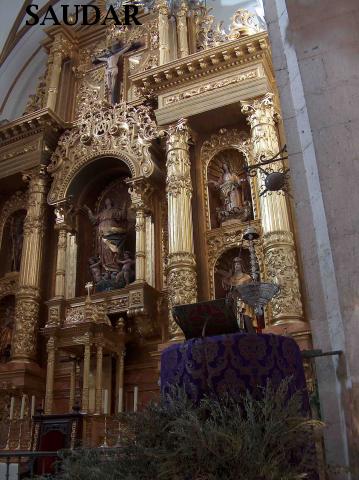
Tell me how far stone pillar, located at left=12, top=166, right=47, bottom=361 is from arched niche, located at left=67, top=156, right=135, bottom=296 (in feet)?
2.53

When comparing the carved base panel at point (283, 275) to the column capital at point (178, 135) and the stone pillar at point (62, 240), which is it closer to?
the column capital at point (178, 135)

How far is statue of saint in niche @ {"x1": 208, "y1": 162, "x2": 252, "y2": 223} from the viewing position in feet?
36.0

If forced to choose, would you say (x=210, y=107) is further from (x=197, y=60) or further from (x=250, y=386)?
(x=250, y=386)

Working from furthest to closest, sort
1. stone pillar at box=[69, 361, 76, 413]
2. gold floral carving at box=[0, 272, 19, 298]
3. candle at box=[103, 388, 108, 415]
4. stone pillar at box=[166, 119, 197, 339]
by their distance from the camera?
gold floral carving at box=[0, 272, 19, 298] < stone pillar at box=[166, 119, 197, 339] < stone pillar at box=[69, 361, 76, 413] < candle at box=[103, 388, 108, 415]

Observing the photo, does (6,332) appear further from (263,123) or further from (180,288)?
(263,123)

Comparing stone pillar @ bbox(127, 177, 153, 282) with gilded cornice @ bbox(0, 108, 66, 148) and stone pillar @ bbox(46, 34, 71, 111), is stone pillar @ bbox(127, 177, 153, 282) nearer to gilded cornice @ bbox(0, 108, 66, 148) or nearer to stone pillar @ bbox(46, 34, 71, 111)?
gilded cornice @ bbox(0, 108, 66, 148)

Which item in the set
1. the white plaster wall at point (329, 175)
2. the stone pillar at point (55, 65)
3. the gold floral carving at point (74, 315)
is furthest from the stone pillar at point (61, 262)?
the white plaster wall at point (329, 175)

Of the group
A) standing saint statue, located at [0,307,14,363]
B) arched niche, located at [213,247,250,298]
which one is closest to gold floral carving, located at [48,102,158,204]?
arched niche, located at [213,247,250,298]

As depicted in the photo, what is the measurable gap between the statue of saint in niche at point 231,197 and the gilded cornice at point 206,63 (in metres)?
2.25

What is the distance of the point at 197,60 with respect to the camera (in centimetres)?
1149

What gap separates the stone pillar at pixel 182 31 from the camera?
1285 cm

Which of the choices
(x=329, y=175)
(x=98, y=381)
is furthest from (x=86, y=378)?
(x=329, y=175)

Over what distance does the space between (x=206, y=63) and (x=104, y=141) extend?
3.08 metres

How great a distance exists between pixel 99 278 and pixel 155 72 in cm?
500
